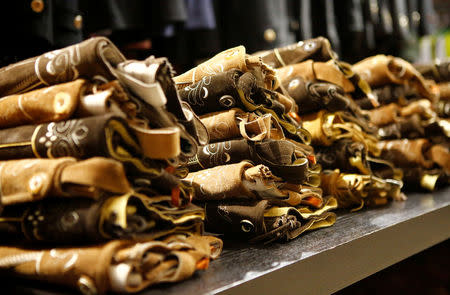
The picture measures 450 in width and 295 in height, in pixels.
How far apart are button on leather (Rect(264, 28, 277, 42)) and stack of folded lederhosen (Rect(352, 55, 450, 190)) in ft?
1.06

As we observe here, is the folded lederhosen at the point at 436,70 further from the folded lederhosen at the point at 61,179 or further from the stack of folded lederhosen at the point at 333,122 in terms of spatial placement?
the folded lederhosen at the point at 61,179

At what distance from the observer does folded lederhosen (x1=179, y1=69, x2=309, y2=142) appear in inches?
27.3

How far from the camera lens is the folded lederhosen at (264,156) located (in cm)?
69

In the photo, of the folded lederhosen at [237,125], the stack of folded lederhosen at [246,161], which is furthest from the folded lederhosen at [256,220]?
the folded lederhosen at [237,125]

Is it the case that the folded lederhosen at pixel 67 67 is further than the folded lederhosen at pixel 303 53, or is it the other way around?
the folded lederhosen at pixel 303 53

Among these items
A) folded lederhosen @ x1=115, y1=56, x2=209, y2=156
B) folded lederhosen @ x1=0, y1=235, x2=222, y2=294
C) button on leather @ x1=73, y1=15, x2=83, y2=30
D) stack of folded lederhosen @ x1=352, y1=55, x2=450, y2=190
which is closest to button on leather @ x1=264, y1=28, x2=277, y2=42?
stack of folded lederhosen @ x1=352, y1=55, x2=450, y2=190

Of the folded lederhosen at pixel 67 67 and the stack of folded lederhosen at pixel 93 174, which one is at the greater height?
the folded lederhosen at pixel 67 67

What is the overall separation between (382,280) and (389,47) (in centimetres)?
113

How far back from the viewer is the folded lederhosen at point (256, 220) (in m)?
0.66

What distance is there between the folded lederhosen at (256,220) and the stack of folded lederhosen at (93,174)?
0.11 m

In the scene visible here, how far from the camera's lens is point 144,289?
1.56 ft

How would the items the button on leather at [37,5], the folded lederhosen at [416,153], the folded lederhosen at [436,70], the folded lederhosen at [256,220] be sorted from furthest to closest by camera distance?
the folded lederhosen at [436,70], the folded lederhosen at [416,153], the button on leather at [37,5], the folded lederhosen at [256,220]

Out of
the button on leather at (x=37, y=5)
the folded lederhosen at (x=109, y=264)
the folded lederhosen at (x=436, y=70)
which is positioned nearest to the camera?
the folded lederhosen at (x=109, y=264)

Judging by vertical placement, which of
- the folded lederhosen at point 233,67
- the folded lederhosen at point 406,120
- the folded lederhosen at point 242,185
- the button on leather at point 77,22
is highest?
the button on leather at point 77,22
